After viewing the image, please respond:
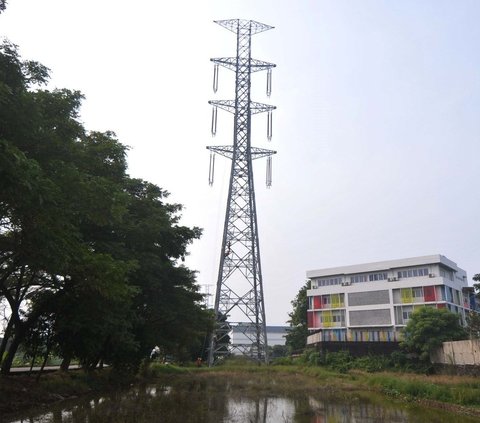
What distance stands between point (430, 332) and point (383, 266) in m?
20.1

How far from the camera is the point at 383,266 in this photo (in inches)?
2052

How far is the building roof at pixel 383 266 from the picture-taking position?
48.7 metres

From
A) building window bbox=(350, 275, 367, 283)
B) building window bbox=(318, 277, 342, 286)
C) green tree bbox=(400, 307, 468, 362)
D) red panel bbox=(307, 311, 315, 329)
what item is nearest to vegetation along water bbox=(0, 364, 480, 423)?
green tree bbox=(400, 307, 468, 362)

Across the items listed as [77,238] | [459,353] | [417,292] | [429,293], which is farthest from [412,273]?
[77,238]

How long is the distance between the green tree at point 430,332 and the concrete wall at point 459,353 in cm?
66

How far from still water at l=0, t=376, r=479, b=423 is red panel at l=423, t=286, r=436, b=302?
2996 cm

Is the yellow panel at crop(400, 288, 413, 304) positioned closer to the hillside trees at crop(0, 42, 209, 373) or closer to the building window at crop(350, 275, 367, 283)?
the building window at crop(350, 275, 367, 283)

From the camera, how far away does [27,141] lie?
11984mm

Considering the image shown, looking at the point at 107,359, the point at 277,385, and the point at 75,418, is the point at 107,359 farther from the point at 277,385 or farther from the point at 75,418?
the point at 75,418

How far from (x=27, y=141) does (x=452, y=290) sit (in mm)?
48185

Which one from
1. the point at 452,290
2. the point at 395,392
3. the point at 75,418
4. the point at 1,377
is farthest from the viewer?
the point at 452,290

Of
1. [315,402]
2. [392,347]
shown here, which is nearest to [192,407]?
[315,402]

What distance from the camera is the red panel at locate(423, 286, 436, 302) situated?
1883 inches

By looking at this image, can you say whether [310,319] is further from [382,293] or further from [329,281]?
[382,293]
